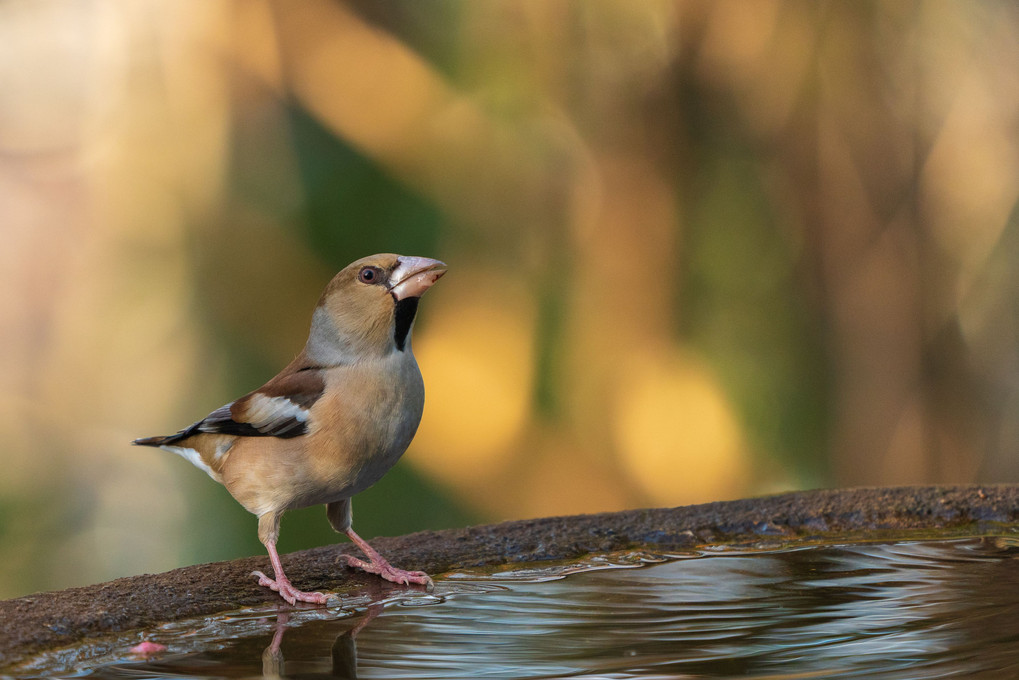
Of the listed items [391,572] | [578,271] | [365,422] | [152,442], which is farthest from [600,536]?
[578,271]

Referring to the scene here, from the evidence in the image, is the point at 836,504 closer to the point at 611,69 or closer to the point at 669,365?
the point at 669,365

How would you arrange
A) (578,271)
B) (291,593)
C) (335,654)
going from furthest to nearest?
(578,271) < (291,593) < (335,654)

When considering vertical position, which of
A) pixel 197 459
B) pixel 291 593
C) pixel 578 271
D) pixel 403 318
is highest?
pixel 578 271

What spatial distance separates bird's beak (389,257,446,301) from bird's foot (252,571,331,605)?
25.4 inches

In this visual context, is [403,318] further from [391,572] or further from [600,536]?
[600,536]

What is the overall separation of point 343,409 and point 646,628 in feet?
2.72

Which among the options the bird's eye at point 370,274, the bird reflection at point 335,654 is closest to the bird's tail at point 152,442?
the bird's eye at point 370,274

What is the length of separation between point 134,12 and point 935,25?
4.83 metres

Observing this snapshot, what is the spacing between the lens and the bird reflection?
1.68 m

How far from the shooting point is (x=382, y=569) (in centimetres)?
245

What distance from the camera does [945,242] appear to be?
6.61 m

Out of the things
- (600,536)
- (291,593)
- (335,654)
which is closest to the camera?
(335,654)

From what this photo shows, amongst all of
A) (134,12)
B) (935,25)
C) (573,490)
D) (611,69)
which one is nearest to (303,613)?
(573,490)

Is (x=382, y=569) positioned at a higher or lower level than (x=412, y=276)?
lower
